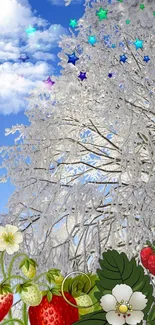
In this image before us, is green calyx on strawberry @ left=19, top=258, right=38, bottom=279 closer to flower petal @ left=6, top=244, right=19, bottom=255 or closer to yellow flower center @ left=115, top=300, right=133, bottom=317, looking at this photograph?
flower petal @ left=6, top=244, right=19, bottom=255

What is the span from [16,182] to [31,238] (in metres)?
1.28

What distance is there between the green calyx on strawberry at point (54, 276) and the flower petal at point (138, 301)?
0.19m

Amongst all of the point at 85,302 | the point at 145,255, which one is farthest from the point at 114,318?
the point at 145,255

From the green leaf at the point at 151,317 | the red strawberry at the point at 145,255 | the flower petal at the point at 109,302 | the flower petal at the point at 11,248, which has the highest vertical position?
the flower petal at the point at 11,248

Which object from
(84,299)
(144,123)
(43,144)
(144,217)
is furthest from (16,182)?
(84,299)

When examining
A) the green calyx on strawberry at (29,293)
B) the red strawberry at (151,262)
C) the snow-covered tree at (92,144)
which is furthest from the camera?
the snow-covered tree at (92,144)

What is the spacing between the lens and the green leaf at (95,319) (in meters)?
0.94

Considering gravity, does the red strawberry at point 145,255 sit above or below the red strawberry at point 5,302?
above

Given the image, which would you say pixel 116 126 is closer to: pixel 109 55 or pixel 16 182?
pixel 109 55

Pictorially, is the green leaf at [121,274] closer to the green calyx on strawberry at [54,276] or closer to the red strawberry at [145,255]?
the green calyx on strawberry at [54,276]

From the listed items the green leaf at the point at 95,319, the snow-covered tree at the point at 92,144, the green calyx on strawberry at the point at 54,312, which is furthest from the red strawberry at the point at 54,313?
the snow-covered tree at the point at 92,144

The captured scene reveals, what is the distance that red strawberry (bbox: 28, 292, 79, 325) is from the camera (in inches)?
41.9

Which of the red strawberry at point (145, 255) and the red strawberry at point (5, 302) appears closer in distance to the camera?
the red strawberry at point (5, 302)

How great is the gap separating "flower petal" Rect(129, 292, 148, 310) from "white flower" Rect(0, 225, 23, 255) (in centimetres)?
30
